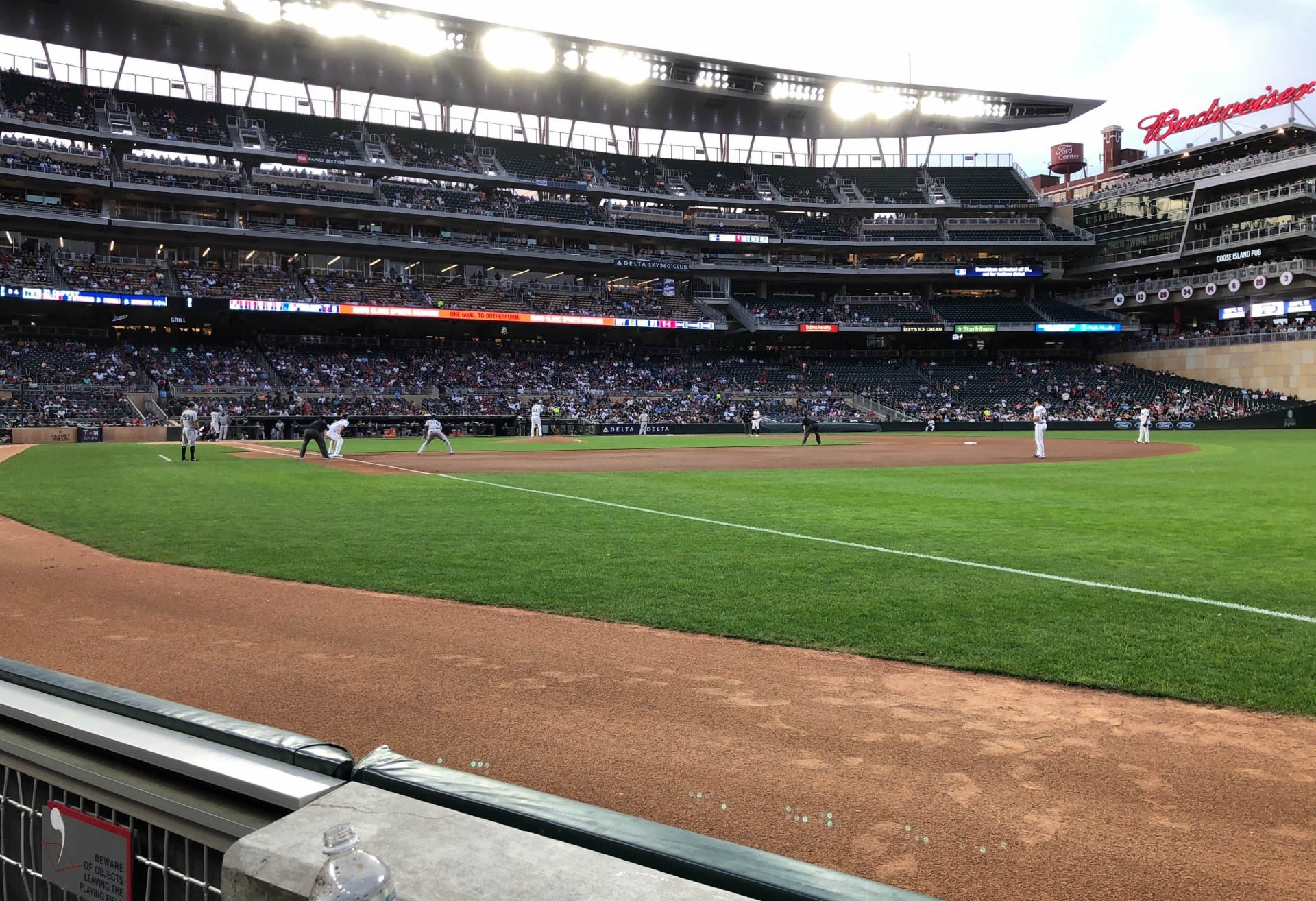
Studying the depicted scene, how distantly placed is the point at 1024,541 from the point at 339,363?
5088 centimetres

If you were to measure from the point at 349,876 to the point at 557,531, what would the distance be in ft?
33.1

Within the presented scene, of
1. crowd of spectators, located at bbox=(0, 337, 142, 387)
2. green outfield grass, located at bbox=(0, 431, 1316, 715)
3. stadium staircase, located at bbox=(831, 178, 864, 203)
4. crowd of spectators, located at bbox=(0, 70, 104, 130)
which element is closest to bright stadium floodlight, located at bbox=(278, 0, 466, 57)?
crowd of spectators, located at bbox=(0, 70, 104, 130)

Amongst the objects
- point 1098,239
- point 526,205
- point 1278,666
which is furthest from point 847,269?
point 1278,666

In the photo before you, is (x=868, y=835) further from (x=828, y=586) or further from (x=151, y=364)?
(x=151, y=364)

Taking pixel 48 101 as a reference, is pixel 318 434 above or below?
below

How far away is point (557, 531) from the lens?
11.5m

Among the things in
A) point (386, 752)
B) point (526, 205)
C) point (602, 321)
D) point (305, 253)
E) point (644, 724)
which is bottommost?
point (644, 724)

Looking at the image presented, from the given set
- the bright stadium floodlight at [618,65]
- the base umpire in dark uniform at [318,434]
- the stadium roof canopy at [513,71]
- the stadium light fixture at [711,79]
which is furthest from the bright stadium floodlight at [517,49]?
the base umpire in dark uniform at [318,434]

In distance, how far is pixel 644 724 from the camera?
15.3 feet

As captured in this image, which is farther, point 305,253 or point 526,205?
point 526,205

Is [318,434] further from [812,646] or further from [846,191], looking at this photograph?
[846,191]

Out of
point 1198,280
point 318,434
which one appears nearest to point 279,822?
point 318,434

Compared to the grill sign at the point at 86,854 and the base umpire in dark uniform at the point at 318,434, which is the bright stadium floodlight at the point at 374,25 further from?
the grill sign at the point at 86,854

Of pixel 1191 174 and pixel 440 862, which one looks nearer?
pixel 440 862
